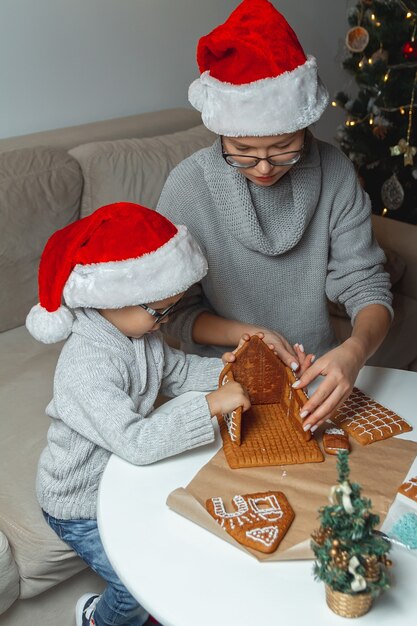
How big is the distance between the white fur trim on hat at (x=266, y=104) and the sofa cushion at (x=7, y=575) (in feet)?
2.98

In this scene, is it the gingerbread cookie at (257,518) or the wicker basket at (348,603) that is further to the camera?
the gingerbread cookie at (257,518)

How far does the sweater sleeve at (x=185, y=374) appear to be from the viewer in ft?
4.70

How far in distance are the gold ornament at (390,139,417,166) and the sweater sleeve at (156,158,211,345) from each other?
5.42ft

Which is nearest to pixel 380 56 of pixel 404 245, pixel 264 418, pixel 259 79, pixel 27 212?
pixel 404 245

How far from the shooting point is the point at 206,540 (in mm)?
1014

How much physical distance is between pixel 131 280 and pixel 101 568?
0.57 metres

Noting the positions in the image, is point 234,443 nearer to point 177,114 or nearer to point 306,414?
point 306,414

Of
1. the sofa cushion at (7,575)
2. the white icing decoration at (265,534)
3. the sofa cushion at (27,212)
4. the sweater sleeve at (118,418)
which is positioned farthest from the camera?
the sofa cushion at (27,212)

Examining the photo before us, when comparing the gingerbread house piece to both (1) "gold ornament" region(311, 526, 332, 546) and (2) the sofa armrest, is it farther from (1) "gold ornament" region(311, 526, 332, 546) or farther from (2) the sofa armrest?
(2) the sofa armrest

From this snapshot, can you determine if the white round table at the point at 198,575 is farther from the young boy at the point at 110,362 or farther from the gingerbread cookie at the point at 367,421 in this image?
the gingerbread cookie at the point at 367,421

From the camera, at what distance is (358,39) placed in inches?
120

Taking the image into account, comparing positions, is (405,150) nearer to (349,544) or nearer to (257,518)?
(257,518)

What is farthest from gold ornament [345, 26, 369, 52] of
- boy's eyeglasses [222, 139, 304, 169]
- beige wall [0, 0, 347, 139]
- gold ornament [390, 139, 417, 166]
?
boy's eyeglasses [222, 139, 304, 169]

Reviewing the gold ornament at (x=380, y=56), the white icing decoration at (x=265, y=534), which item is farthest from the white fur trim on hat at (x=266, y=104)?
the gold ornament at (x=380, y=56)
